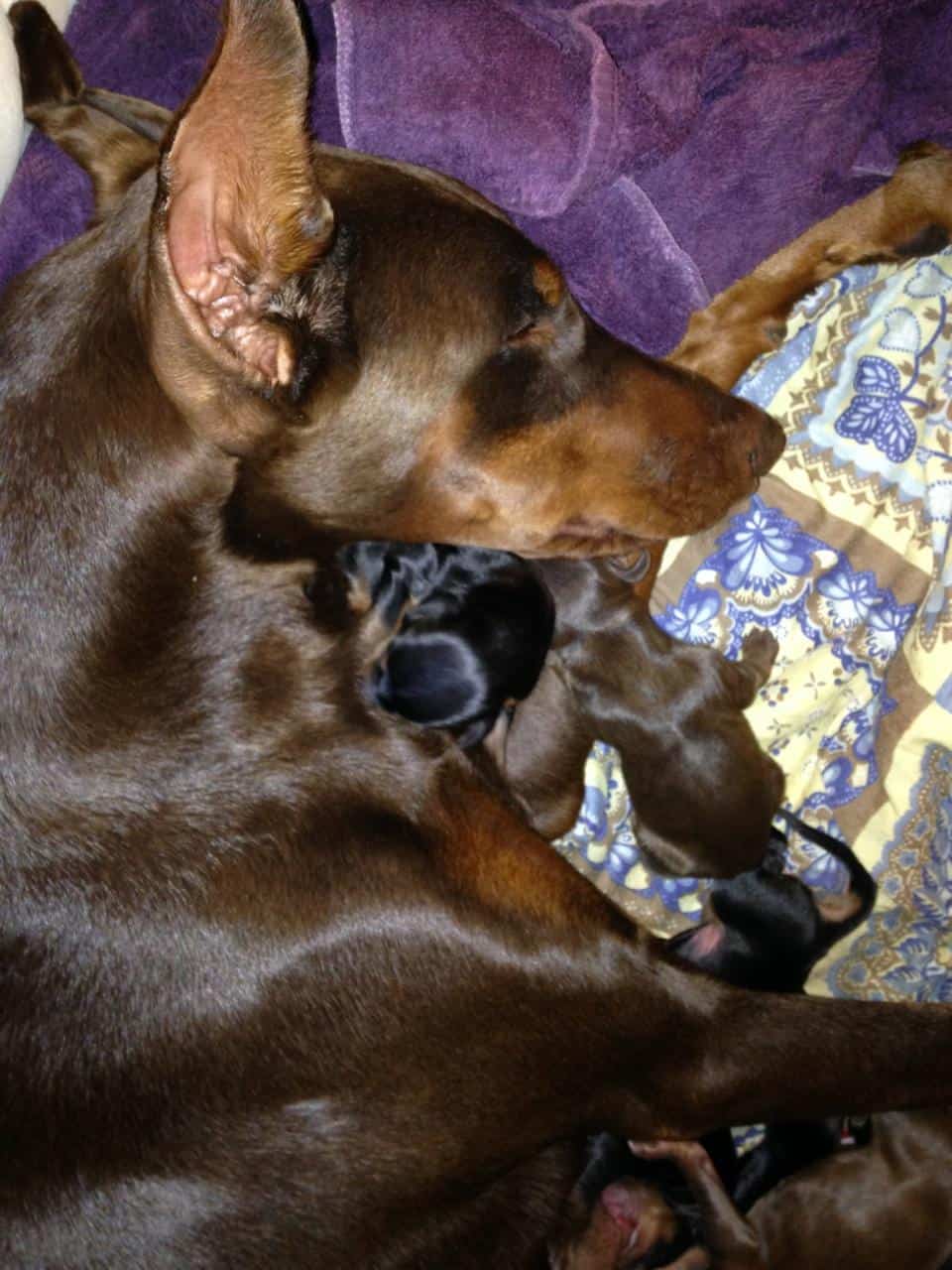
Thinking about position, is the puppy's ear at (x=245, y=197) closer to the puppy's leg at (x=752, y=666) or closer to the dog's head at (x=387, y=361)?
the dog's head at (x=387, y=361)

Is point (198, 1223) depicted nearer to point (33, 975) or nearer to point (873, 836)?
point (33, 975)

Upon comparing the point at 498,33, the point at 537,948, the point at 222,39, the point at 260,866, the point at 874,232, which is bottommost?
the point at 537,948

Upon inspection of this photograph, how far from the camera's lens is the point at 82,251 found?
2.25 meters

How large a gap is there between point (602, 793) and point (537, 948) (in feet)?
4.04

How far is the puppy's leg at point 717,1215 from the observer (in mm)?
2947

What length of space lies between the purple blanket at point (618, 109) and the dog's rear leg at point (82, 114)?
0.12 meters

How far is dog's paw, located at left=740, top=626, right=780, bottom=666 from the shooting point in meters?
3.13

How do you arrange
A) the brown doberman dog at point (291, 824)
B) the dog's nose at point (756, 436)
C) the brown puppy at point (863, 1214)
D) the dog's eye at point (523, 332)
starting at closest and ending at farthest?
the brown doberman dog at point (291, 824) < the dog's eye at point (523, 332) < the dog's nose at point (756, 436) < the brown puppy at point (863, 1214)

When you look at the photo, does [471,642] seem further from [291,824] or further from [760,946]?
[760,946]

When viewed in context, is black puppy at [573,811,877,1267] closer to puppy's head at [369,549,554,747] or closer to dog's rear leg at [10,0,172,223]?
puppy's head at [369,549,554,747]

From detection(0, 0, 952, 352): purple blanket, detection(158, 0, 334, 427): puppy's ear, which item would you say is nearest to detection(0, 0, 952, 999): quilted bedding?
detection(0, 0, 952, 352): purple blanket

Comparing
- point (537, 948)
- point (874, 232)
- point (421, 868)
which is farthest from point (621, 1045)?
point (874, 232)

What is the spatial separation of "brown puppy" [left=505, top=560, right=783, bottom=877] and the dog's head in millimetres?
512

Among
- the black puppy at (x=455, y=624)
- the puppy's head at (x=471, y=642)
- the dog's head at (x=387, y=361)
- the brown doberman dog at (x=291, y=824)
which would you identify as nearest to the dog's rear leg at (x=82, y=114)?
the brown doberman dog at (x=291, y=824)
